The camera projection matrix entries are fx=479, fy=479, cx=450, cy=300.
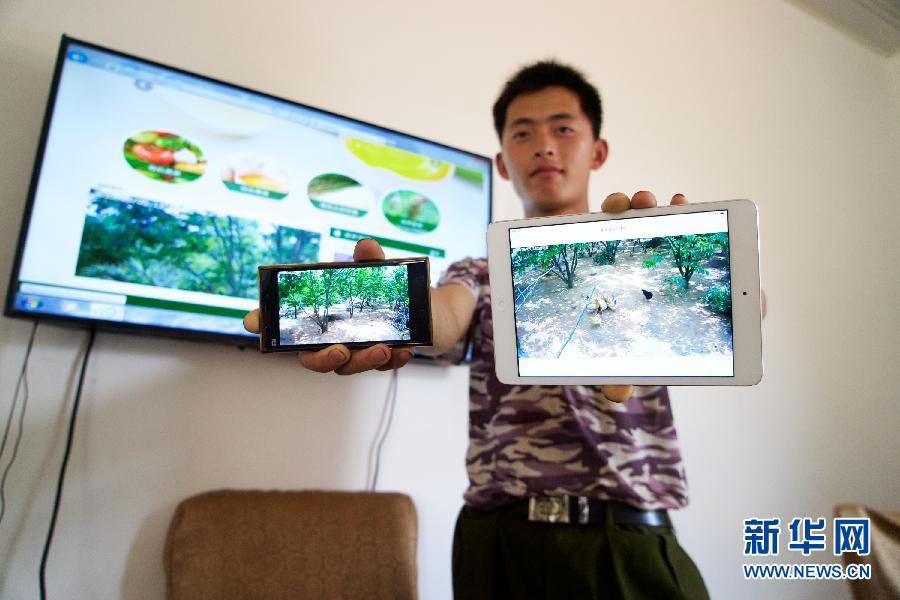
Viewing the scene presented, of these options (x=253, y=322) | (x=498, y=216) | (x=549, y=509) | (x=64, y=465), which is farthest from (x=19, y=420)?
(x=498, y=216)

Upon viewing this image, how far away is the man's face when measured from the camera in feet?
2.94

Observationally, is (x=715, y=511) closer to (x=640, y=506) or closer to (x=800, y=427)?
(x=800, y=427)

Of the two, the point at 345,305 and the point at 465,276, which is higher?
the point at 465,276

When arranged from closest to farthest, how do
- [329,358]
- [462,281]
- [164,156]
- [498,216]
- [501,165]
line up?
1. [329,358]
2. [462,281]
3. [164,156]
4. [501,165]
5. [498,216]

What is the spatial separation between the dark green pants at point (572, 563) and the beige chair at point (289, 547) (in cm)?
28

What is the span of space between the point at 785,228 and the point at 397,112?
1.58 m

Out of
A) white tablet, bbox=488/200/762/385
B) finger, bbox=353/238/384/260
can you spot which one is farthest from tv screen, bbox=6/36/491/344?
white tablet, bbox=488/200/762/385

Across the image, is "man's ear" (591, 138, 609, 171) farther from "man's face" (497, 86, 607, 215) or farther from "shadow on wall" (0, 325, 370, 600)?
"shadow on wall" (0, 325, 370, 600)

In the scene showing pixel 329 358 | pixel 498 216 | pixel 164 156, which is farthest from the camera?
pixel 498 216

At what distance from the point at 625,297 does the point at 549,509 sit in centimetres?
33

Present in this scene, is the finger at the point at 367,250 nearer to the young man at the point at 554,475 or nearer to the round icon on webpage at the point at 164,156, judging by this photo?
the young man at the point at 554,475

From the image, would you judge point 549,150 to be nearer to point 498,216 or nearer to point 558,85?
point 558,85

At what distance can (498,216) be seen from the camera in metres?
1.40

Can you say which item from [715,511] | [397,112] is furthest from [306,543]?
[715,511]
